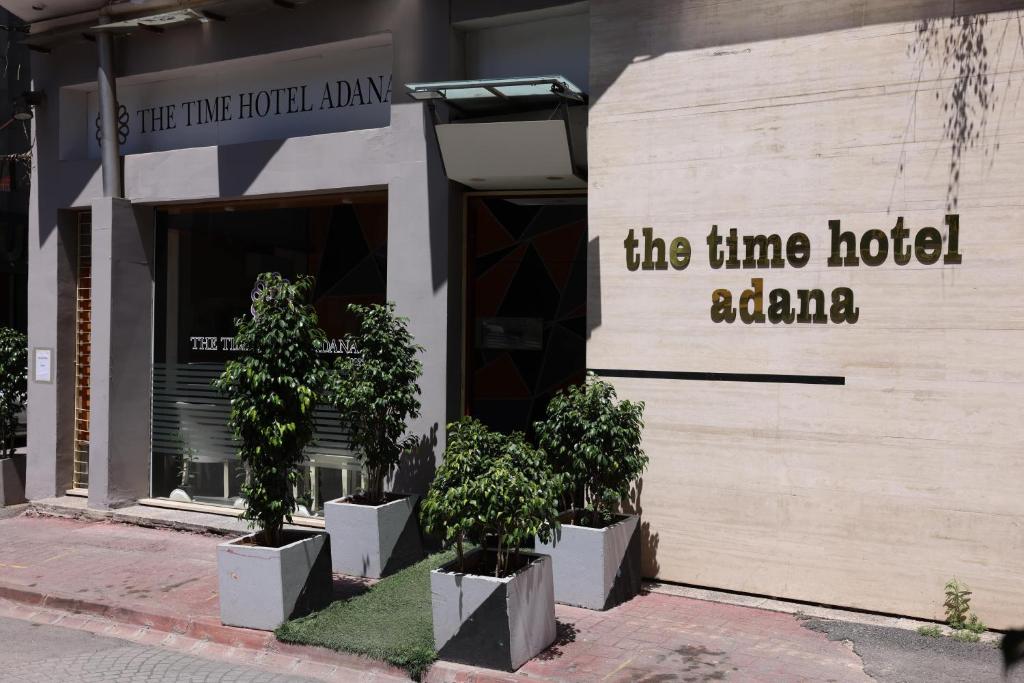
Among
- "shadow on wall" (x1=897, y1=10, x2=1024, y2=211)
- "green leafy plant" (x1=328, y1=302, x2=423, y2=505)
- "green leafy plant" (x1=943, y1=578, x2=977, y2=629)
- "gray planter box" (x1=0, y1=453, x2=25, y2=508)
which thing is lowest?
"green leafy plant" (x1=943, y1=578, x2=977, y2=629)

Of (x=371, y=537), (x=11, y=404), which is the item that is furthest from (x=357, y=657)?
(x=11, y=404)

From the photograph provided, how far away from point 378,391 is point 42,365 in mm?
6366

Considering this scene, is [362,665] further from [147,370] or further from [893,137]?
[147,370]

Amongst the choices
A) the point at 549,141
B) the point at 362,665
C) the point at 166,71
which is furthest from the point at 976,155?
the point at 166,71

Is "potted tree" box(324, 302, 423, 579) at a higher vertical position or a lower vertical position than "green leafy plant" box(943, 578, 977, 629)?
higher

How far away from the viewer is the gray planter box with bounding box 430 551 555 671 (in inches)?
265

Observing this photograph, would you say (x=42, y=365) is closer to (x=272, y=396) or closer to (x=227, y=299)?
(x=227, y=299)

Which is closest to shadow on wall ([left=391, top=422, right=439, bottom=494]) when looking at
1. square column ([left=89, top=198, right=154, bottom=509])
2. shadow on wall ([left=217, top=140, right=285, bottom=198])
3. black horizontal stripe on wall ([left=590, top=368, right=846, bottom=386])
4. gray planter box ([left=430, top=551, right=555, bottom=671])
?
black horizontal stripe on wall ([left=590, top=368, right=846, bottom=386])

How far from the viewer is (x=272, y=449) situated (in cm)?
796

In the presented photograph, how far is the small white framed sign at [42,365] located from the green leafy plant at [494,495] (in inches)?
317

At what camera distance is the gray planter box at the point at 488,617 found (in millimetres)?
6734

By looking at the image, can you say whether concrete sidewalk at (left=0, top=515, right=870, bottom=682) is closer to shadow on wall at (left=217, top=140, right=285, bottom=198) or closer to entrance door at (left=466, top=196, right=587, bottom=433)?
entrance door at (left=466, top=196, right=587, bottom=433)

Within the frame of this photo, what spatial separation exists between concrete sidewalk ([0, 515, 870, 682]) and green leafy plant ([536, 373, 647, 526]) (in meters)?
1.04

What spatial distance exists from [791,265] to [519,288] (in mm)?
3633
